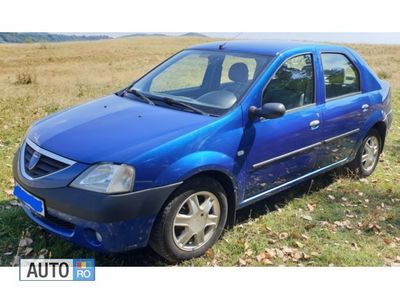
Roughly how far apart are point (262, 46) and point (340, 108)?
1.17 meters

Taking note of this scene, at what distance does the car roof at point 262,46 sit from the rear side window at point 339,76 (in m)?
0.17

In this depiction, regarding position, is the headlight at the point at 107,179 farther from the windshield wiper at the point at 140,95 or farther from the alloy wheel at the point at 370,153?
the alloy wheel at the point at 370,153

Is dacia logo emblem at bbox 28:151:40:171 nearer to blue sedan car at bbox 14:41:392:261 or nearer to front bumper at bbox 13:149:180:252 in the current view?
blue sedan car at bbox 14:41:392:261

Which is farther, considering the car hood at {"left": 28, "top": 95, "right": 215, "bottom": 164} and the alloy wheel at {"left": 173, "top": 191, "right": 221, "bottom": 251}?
the alloy wheel at {"left": 173, "top": 191, "right": 221, "bottom": 251}

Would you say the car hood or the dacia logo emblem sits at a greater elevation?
the car hood

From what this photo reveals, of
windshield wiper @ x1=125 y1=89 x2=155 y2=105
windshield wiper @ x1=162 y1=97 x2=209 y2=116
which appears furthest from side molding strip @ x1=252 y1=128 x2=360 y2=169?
windshield wiper @ x1=125 y1=89 x2=155 y2=105

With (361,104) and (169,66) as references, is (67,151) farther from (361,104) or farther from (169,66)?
(361,104)

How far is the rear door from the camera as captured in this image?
4766 mm

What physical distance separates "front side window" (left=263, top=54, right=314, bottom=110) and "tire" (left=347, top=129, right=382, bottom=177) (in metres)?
1.47

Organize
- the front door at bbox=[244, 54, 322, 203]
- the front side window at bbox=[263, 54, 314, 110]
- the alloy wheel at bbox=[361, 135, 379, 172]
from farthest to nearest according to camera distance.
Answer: the alloy wheel at bbox=[361, 135, 379, 172]
the front side window at bbox=[263, 54, 314, 110]
the front door at bbox=[244, 54, 322, 203]

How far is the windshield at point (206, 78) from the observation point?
3.97 m

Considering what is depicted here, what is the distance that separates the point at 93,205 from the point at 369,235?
2.81m

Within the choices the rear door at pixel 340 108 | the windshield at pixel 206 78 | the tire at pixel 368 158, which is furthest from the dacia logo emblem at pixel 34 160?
the tire at pixel 368 158

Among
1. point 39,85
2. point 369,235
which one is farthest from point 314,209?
point 39,85
